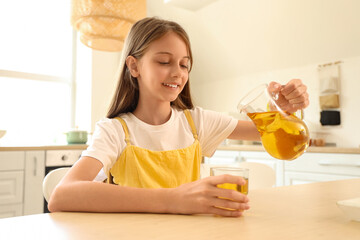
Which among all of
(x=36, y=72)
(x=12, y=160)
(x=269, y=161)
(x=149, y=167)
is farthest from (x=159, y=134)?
(x=36, y=72)

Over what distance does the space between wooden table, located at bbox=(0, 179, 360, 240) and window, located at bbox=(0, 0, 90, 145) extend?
350cm

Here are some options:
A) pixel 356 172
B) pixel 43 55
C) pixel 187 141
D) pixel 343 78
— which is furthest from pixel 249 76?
pixel 187 141

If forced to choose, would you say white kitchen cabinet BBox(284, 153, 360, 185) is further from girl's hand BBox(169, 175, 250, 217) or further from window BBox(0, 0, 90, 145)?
window BBox(0, 0, 90, 145)

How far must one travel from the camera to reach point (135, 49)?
3.78ft

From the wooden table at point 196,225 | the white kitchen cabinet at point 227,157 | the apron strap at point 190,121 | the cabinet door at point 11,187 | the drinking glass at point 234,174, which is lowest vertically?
the cabinet door at point 11,187

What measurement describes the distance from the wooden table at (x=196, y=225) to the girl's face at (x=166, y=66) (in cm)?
51

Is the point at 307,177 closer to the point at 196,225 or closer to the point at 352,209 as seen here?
the point at 352,209

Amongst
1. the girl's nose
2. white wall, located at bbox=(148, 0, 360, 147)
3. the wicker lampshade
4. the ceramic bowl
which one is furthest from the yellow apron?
white wall, located at bbox=(148, 0, 360, 147)

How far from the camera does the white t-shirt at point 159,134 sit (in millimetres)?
951

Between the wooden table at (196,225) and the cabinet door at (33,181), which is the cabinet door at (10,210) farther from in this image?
the wooden table at (196,225)

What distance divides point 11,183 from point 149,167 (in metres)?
1.78

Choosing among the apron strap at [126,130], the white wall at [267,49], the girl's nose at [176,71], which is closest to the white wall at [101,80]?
the white wall at [267,49]

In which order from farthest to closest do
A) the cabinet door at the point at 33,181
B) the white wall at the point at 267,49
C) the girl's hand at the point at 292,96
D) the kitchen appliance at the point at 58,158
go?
the white wall at the point at 267,49, the kitchen appliance at the point at 58,158, the cabinet door at the point at 33,181, the girl's hand at the point at 292,96

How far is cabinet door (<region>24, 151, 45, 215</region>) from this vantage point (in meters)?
2.46
